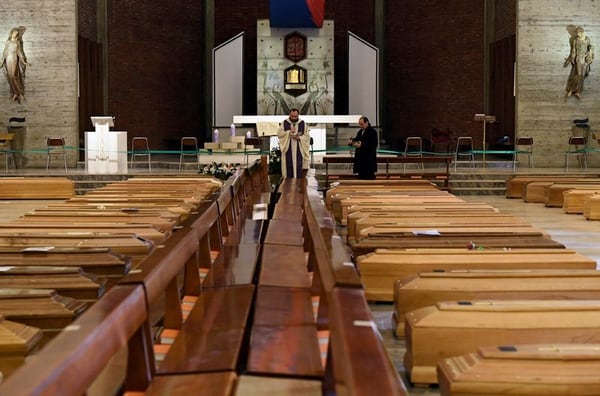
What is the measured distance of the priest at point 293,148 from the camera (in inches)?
523

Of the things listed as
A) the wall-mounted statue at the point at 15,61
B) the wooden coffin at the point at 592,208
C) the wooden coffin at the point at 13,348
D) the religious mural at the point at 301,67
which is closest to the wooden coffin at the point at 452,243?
the wooden coffin at the point at 13,348

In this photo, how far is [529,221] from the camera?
35.6 ft

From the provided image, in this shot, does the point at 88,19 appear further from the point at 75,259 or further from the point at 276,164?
the point at 75,259

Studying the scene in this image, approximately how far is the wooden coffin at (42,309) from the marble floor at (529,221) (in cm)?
148

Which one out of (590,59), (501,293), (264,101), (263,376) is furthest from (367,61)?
(263,376)

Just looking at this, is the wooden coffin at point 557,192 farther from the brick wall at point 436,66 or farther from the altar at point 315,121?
the brick wall at point 436,66

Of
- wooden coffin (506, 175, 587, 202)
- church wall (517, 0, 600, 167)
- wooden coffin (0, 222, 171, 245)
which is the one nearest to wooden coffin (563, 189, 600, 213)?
wooden coffin (506, 175, 587, 202)

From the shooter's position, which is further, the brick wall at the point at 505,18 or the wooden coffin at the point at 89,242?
the brick wall at the point at 505,18

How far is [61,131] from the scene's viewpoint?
1898 cm

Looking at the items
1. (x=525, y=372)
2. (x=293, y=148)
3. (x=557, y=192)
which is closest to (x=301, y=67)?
(x=293, y=148)

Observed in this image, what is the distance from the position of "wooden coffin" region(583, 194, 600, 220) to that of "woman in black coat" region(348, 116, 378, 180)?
339 centimetres

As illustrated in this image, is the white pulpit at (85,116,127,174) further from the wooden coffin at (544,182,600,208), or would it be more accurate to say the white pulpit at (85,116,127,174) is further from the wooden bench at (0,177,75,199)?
the wooden coffin at (544,182,600,208)

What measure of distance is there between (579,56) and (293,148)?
8.47 metres

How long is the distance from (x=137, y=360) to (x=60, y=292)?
1402mm
